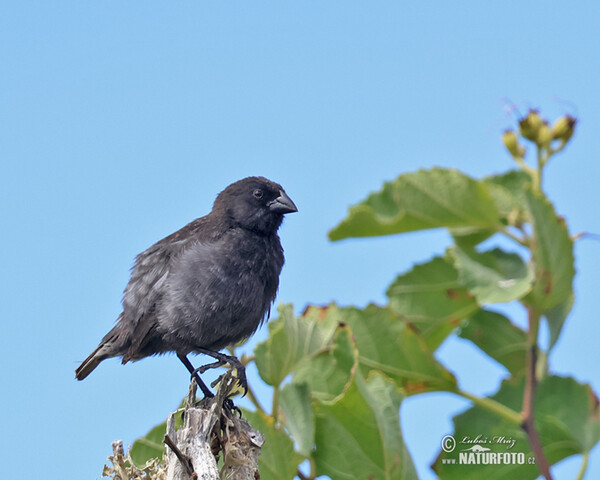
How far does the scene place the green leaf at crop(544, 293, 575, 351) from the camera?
7.55 ft

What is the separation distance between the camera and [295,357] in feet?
9.02

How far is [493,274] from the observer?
2348 mm

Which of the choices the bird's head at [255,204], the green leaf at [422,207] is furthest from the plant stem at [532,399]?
the bird's head at [255,204]

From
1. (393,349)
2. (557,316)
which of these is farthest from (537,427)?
(393,349)

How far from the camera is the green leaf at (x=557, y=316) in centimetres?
230

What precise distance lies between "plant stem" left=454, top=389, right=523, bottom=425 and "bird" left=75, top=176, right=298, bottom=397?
2190mm

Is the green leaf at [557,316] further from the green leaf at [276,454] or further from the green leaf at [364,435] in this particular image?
the green leaf at [276,454]

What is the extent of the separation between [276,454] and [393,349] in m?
0.68

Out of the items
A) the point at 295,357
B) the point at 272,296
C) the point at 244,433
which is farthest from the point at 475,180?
the point at 272,296

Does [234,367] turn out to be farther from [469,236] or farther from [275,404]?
[469,236]

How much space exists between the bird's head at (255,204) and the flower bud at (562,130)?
3.14 metres

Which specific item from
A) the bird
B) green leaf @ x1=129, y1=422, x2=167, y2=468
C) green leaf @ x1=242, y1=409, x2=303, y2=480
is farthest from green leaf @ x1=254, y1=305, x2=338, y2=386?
the bird

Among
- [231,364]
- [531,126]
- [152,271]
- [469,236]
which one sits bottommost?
[469,236]

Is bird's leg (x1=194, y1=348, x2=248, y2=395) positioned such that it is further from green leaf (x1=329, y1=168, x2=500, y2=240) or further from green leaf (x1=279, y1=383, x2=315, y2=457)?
green leaf (x1=329, y1=168, x2=500, y2=240)
